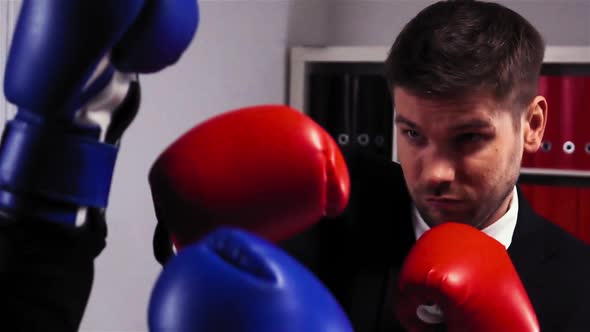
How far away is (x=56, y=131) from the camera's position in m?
0.60

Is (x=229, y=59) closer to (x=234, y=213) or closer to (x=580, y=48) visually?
(x=580, y=48)

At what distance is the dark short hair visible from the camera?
0.97 meters

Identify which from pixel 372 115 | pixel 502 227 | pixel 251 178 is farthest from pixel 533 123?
pixel 372 115

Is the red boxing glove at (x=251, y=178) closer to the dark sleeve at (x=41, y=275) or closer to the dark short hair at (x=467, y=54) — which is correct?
the dark sleeve at (x=41, y=275)

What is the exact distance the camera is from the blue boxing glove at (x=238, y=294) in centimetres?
47

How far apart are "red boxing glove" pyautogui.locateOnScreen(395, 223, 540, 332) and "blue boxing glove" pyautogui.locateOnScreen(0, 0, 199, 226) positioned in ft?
1.21

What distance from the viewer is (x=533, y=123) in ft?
3.66

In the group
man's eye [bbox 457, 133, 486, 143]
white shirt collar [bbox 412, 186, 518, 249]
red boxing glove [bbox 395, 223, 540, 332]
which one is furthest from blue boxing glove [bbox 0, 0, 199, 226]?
white shirt collar [bbox 412, 186, 518, 249]

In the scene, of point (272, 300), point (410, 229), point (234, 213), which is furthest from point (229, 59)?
point (272, 300)

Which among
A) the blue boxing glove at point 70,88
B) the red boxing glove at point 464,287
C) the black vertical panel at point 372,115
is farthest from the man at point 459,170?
the black vertical panel at point 372,115

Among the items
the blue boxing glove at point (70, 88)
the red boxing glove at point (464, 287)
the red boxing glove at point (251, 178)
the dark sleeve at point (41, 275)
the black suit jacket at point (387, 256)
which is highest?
the blue boxing glove at point (70, 88)

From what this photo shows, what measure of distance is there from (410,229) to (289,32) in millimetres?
1361

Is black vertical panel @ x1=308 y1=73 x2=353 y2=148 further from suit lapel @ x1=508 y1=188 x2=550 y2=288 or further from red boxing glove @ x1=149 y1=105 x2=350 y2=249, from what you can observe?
red boxing glove @ x1=149 y1=105 x2=350 y2=249

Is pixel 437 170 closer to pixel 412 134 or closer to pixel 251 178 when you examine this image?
pixel 412 134
